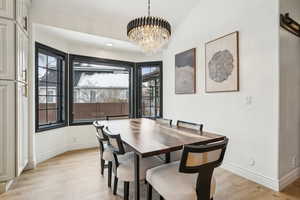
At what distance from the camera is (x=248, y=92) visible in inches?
94.1

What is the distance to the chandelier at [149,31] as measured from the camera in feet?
6.75

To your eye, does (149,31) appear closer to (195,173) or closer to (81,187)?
(195,173)

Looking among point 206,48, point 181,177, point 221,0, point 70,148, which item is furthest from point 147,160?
point 221,0

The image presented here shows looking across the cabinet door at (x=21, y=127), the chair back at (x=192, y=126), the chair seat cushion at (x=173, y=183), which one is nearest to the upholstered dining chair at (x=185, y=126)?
the chair back at (x=192, y=126)

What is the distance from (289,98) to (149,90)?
311 cm

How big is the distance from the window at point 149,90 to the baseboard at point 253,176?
230 cm

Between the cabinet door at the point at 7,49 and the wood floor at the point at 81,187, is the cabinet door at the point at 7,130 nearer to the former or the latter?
the cabinet door at the point at 7,49

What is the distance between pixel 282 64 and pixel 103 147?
2.75m

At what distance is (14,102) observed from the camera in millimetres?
2082

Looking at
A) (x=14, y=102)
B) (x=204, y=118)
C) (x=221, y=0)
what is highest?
(x=221, y=0)

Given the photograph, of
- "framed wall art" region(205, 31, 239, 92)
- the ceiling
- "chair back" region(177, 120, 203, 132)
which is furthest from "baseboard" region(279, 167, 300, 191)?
the ceiling

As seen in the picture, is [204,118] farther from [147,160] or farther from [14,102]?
[14,102]

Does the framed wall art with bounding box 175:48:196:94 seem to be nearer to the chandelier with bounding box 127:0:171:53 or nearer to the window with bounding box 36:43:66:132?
the chandelier with bounding box 127:0:171:53

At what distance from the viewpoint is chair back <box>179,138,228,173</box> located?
1189 mm
